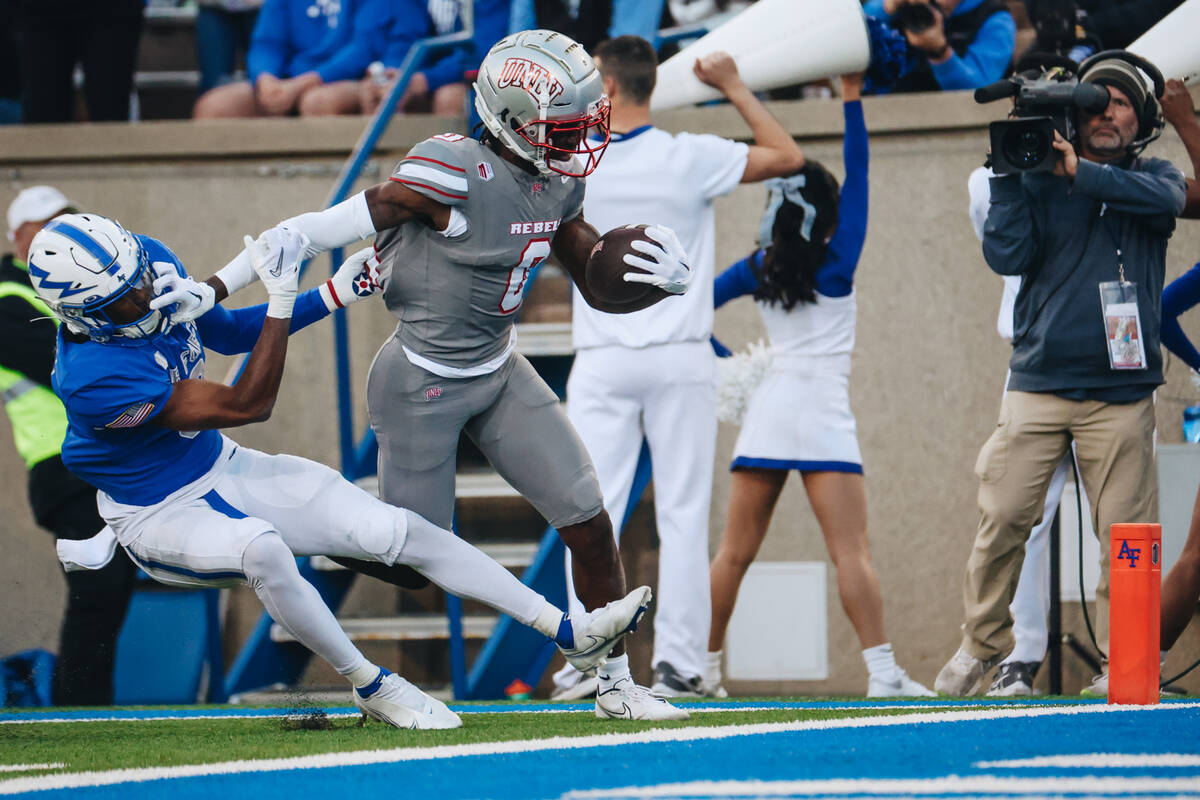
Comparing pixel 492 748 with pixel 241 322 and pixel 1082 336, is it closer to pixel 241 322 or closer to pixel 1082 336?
pixel 241 322

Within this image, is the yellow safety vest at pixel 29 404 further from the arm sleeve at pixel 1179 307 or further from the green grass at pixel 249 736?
the arm sleeve at pixel 1179 307

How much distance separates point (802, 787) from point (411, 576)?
159cm

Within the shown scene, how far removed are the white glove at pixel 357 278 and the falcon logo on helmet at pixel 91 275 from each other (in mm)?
437

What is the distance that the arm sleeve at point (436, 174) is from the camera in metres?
3.55

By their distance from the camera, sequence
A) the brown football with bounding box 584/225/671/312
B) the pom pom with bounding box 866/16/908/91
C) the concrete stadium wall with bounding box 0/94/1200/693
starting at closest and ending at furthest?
the brown football with bounding box 584/225/671/312 < the pom pom with bounding box 866/16/908/91 < the concrete stadium wall with bounding box 0/94/1200/693

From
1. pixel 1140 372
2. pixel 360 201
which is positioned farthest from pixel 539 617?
pixel 1140 372

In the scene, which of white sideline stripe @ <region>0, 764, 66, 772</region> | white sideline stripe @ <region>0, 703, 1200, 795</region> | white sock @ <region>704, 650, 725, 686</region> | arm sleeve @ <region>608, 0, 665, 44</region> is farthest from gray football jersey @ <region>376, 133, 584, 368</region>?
arm sleeve @ <region>608, 0, 665, 44</region>

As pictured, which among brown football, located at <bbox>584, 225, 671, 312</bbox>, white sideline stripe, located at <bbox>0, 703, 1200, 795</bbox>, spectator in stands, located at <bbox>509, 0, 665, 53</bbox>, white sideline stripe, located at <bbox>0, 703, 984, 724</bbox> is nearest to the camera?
white sideline stripe, located at <bbox>0, 703, 1200, 795</bbox>

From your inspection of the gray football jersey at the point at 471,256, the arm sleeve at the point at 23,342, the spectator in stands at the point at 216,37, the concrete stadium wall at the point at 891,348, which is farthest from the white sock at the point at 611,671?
the spectator in stands at the point at 216,37

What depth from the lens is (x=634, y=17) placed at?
21.2 feet

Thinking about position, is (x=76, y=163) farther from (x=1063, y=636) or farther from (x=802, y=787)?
(x=802, y=787)

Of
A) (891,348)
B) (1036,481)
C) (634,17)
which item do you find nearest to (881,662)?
(1036,481)

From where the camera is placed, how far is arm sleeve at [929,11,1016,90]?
6008 millimetres

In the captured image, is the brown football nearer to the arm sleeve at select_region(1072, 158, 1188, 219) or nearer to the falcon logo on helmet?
the falcon logo on helmet
